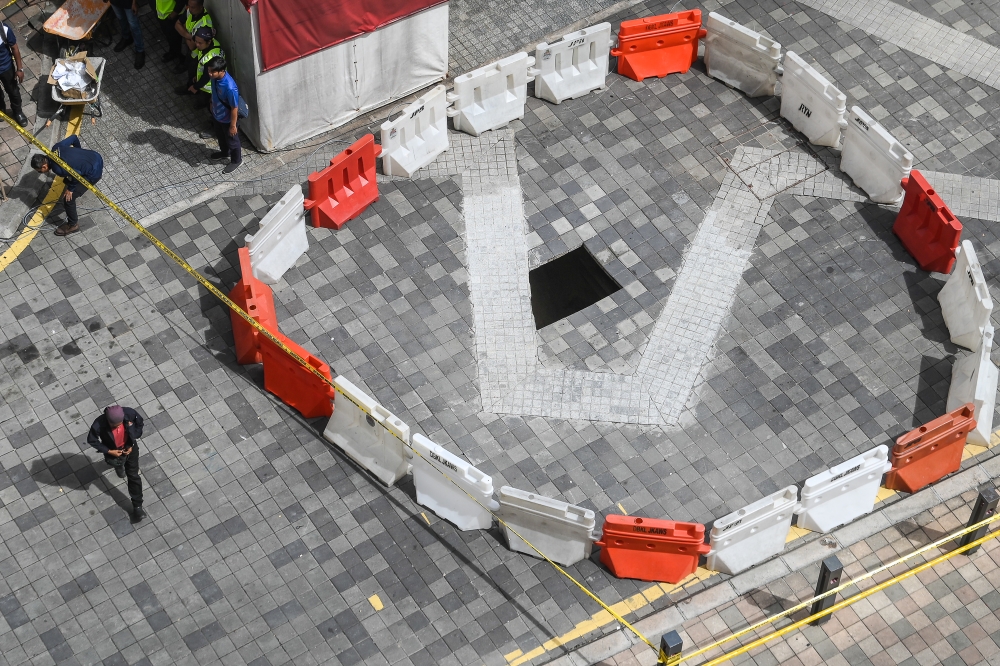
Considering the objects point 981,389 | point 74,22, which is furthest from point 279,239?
point 981,389

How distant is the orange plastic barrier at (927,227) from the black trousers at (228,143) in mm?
8406

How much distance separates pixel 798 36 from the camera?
21.0m

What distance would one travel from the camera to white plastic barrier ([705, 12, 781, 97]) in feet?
64.5

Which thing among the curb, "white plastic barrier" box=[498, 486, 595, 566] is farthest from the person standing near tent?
the curb

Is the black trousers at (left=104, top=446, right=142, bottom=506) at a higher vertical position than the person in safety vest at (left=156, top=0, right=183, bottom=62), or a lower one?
lower

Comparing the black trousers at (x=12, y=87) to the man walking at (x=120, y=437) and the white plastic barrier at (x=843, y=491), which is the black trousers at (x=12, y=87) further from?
the white plastic barrier at (x=843, y=491)

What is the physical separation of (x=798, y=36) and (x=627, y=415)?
714 centimetres

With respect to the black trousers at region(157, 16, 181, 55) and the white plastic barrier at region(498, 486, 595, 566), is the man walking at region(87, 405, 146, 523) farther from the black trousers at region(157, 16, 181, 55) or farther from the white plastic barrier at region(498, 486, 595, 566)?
the black trousers at region(157, 16, 181, 55)


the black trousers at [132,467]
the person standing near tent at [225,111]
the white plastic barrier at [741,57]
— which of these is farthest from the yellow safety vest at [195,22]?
the white plastic barrier at [741,57]

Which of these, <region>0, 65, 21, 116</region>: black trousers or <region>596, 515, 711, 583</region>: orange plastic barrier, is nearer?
<region>596, 515, 711, 583</region>: orange plastic barrier

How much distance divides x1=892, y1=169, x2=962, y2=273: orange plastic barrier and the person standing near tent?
840 centimetres

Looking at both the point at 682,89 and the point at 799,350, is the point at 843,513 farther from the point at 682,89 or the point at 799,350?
the point at 682,89

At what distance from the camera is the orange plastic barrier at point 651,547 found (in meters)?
15.1

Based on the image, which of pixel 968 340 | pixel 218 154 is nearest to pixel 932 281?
pixel 968 340
